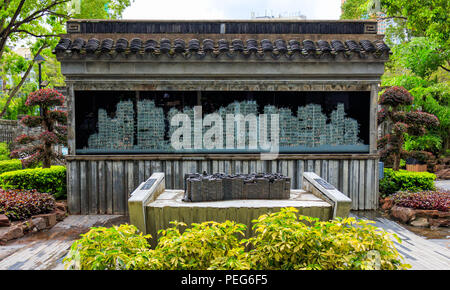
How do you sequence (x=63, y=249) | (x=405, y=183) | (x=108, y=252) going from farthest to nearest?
(x=405, y=183) < (x=63, y=249) < (x=108, y=252)

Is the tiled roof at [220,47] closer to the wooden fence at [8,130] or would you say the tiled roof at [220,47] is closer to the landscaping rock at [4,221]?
the landscaping rock at [4,221]

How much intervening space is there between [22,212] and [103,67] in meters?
3.72

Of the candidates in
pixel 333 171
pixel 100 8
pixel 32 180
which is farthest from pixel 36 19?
pixel 333 171

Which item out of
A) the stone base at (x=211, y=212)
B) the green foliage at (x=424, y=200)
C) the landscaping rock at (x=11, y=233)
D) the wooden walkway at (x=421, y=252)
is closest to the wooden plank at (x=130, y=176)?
the landscaping rock at (x=11, y=233)

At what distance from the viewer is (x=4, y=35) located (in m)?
12.6

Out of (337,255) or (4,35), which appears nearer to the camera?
(337,255)

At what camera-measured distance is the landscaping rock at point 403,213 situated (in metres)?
7.61

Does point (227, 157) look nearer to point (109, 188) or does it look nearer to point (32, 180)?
point (109, 188)

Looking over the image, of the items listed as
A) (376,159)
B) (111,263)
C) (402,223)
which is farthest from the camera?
(376,159)

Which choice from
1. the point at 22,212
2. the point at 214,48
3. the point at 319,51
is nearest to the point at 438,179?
the point at 319,51

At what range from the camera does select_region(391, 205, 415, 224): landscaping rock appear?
25.0 ft

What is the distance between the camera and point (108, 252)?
2.98 metres

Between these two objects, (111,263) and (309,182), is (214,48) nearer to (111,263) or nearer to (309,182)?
(309,182)

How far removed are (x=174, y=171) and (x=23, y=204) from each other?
11.0ft
